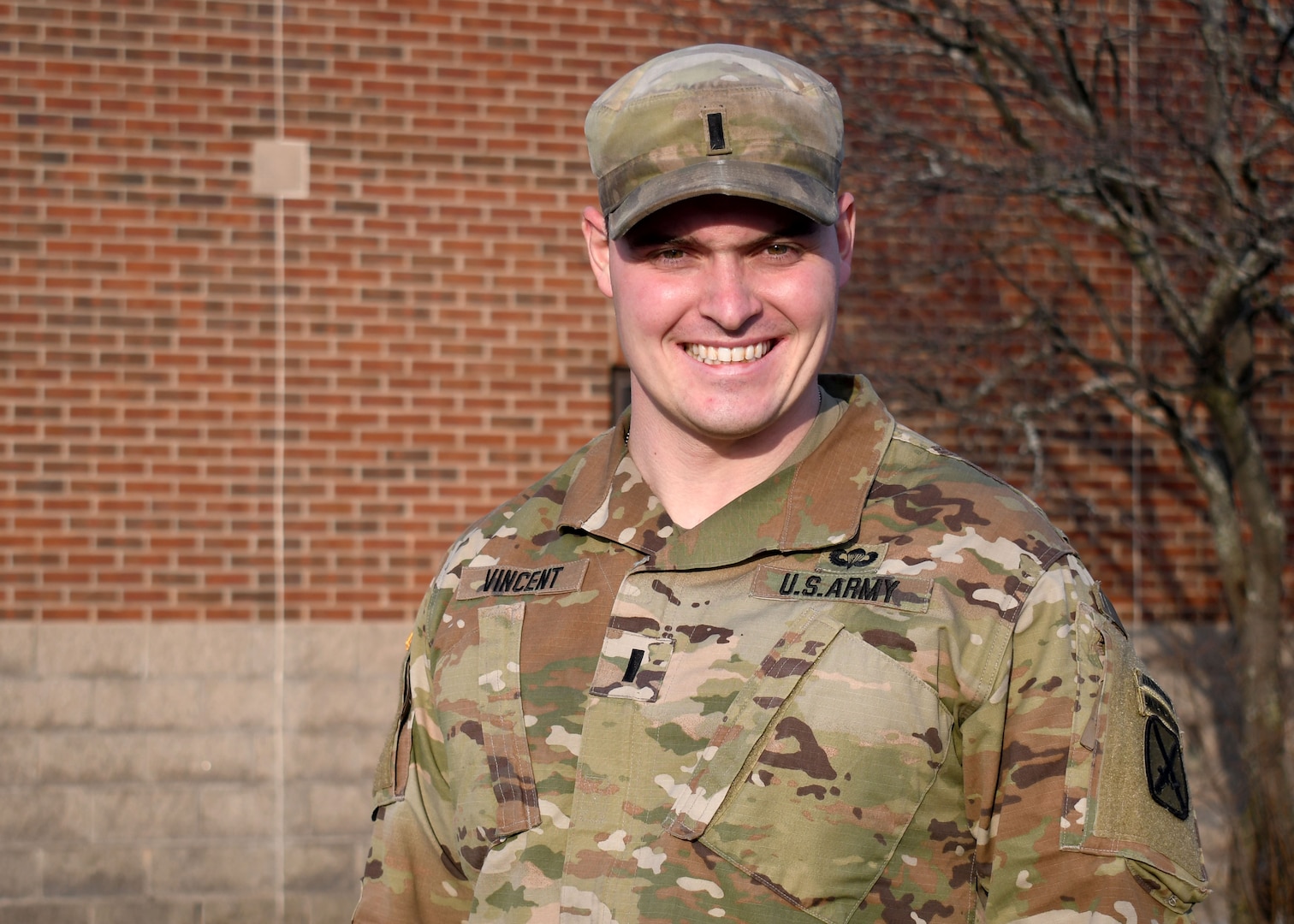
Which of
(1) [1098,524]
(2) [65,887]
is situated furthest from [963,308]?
(2) [65,887]

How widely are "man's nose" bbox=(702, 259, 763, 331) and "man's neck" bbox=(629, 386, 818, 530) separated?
20 cm

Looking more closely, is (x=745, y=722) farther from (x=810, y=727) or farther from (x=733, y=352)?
(x=733, y=352)

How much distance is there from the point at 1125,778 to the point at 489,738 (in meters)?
0.84

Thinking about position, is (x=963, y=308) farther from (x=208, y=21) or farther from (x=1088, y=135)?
(x=208, y=21)

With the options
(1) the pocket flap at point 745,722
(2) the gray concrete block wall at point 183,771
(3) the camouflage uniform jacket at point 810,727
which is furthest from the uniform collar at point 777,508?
(2) the gray concrete block wall at point 183,771

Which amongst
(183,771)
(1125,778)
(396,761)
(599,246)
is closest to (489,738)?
(396,761)

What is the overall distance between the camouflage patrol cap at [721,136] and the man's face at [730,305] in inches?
2.0

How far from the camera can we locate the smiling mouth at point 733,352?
1.96 m

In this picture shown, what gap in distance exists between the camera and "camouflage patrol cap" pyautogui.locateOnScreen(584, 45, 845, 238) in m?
1.89

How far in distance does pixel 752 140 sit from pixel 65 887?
5428 mm

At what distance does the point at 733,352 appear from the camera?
6.44 feet

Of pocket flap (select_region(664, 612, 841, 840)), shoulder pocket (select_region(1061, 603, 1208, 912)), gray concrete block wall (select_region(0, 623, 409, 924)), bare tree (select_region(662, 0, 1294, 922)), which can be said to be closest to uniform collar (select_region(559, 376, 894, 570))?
pocket flap (select_region(664, 612, 841, 840))

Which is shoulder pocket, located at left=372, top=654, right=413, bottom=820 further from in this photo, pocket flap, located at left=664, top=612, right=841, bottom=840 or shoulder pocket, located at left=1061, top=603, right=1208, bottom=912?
shoulder pocket, located at left=1061, top=603, right=1208, bottom=912

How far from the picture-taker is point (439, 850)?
84.0 inches
